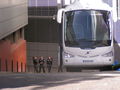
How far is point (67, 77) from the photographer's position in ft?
32.7

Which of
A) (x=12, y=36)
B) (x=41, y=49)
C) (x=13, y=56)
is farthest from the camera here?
(x=41, y=49)

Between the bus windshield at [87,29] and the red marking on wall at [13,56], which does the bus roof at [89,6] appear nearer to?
the bus windshield at [87,29]

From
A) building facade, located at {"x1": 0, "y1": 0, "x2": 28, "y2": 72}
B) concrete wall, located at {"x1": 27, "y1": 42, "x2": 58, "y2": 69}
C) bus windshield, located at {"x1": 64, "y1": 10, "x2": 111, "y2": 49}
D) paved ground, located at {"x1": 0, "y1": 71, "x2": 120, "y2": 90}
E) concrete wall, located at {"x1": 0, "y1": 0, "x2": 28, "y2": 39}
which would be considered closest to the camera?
paved ground, located at {"x1": 0, "y1": 71, "x2": 120, "y2": 90}

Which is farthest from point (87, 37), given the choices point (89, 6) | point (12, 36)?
point (12, 36)

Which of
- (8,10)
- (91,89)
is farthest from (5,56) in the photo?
(91,89)

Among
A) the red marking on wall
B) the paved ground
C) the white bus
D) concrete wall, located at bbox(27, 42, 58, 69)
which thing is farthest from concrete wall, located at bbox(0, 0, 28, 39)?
the paved ground

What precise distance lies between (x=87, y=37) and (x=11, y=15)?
590 cm

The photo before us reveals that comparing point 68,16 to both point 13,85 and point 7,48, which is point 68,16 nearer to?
point 7,48

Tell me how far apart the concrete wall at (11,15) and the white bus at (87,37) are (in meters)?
3.19

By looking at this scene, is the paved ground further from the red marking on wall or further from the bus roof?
the red marking on wall

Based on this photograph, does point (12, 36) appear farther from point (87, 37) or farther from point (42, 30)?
point (87, 37)

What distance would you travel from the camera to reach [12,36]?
24.3 metres

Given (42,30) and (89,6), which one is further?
(42,30)

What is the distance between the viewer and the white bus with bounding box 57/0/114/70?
17.5 meters
